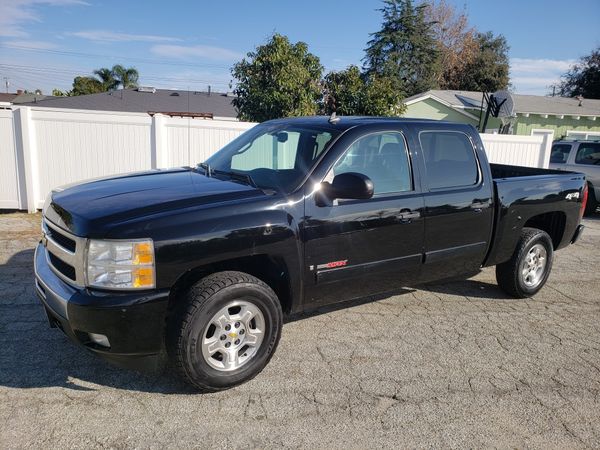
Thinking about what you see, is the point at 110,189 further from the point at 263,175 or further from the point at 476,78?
the point at 476,78

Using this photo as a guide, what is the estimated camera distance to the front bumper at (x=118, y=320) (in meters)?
2.90

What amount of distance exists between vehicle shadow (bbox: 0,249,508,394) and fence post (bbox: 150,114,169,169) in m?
4.86

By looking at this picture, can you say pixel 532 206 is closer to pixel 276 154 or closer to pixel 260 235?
pixel 276 154

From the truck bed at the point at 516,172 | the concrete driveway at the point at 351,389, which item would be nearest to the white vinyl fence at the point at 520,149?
the truck bed at the point at 516,172

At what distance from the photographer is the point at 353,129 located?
3.94 meters

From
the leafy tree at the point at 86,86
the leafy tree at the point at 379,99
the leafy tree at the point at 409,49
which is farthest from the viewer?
the leafy tree at the point at 86,86

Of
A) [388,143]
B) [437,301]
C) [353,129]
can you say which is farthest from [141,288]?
[437,301]

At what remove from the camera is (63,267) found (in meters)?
3.26

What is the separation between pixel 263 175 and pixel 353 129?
834 millimetres

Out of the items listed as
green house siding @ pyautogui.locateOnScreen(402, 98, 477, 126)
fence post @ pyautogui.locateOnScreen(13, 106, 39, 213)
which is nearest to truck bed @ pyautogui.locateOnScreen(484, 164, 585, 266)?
fence post @ pyautogui.locateOnScreen(13, 106, 39, 213)

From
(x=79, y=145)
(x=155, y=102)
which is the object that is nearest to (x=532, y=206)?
(x=79, y=145)

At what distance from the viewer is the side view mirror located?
3.50 metres

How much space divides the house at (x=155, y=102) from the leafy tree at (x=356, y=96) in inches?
623

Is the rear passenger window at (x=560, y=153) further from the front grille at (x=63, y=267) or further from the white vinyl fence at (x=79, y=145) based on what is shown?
the front grille at (x=63, y=267)
